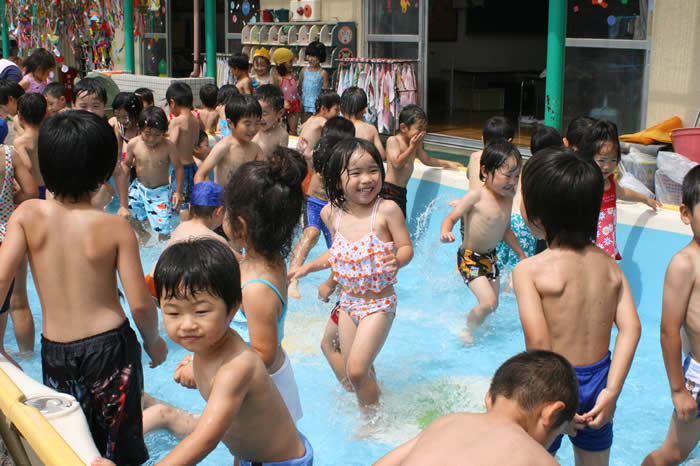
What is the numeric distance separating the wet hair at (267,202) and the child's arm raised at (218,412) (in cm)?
71

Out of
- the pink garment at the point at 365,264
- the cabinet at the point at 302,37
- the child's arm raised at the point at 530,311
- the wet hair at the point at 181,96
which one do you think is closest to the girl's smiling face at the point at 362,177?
the pink garment at the point at 365,264

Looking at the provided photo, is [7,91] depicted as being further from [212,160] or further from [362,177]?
[362,177]

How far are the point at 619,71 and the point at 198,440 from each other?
23.6ft

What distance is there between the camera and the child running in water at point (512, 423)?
1.77 metres

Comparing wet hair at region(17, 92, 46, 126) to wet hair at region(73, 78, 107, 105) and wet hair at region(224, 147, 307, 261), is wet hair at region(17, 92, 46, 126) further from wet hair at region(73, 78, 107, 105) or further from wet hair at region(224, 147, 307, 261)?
wet hair at region(224, 147, 307, 261)

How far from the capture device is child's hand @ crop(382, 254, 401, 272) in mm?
3648

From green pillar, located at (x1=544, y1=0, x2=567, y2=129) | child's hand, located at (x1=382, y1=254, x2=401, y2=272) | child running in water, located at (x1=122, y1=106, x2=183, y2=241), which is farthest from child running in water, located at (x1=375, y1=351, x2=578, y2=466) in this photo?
green pillar, located at (x1=544, y1=0, x2=567, y2=129)

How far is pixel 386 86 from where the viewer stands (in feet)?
33.8

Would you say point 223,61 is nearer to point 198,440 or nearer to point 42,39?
point 42,39

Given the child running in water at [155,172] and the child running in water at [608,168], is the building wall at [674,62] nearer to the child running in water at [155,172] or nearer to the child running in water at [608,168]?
the child running in water at [608,168]

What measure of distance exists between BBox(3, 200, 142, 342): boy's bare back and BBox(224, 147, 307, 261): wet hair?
0.41 metres

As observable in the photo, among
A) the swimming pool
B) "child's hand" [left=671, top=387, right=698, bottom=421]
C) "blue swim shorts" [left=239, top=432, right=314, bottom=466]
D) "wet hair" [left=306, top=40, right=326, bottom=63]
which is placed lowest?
the swimming pool

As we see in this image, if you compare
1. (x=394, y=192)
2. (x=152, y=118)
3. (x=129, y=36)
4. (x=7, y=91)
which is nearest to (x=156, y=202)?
(x=152, y=118)

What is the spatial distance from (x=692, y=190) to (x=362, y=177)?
4.82 ft
